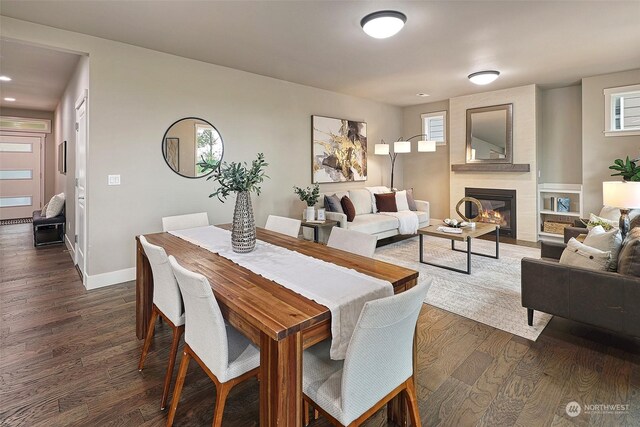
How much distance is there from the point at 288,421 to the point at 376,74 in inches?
186

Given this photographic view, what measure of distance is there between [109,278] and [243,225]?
2.54m

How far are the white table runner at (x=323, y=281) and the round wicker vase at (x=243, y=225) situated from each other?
0.06 m

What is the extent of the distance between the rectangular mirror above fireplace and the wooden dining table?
5164 millimetres

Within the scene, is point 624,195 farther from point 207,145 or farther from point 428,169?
point 207,145

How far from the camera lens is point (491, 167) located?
19.8 feet

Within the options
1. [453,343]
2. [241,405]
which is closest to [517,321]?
[453,343]

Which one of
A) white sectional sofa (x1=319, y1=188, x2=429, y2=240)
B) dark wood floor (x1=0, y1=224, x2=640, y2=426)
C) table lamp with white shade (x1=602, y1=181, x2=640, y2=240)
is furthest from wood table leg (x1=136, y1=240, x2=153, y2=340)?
table lamp with white shade (x1=602, y1=181, x2=640, y2=240)

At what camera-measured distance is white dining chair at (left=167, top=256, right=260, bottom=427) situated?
4.39ft

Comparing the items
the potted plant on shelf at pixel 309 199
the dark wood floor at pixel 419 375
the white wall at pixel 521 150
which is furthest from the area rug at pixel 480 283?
the potted plant on shelf at pixel 309 199

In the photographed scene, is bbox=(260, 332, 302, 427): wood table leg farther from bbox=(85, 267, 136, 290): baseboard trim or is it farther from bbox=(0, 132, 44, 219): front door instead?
bbox=(0, 132, 44, 219): front door

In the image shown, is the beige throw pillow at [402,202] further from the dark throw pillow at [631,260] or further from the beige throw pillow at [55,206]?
the beige throw pillow at [55,206]

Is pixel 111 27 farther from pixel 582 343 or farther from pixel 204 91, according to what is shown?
pixel 582 343

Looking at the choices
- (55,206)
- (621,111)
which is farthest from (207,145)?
(621,111)

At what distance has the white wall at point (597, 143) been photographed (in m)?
4.86
